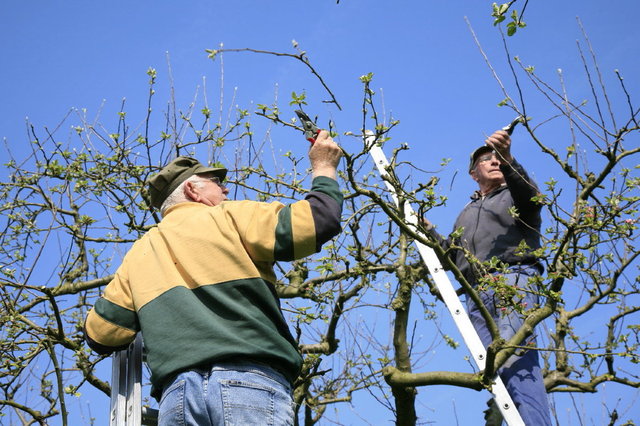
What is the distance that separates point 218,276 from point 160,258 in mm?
317

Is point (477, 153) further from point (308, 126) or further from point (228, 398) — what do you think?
point (228, 398)

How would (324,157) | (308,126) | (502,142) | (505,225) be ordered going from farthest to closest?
(505,225) → (502,142) → (308,126) → (324,157)

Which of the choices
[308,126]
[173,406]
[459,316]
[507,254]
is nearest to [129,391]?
[173,406]

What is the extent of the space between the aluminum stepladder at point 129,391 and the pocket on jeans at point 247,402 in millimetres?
649

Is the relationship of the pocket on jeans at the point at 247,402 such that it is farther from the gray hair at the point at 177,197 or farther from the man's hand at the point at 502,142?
the man's hand at the point at 502,142

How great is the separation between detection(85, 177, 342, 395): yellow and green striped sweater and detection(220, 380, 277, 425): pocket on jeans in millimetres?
113

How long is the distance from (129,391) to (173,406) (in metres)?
0.55

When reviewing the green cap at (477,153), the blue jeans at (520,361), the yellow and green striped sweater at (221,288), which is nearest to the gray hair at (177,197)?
the yellow and green striped sweater at (221,288)

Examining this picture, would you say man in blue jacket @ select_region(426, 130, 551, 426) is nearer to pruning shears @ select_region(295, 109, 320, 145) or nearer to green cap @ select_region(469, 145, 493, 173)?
green cap @ select_region(469, 145, 493, 173)

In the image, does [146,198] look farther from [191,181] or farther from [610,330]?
[610,330]

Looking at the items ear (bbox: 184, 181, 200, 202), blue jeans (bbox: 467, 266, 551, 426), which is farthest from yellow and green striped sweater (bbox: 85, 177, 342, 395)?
blue jeans (bbox: 467, 266, 551, 426)

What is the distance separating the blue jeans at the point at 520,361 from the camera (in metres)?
4.25

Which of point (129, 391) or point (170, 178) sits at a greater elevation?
point (170, 178)

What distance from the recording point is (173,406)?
2711 mm
